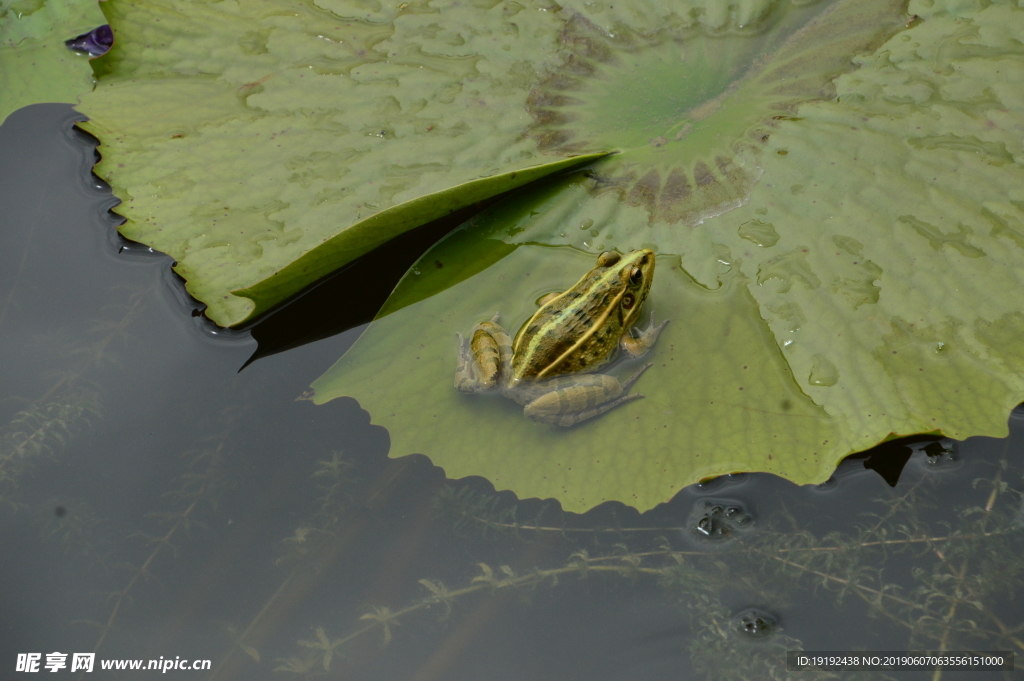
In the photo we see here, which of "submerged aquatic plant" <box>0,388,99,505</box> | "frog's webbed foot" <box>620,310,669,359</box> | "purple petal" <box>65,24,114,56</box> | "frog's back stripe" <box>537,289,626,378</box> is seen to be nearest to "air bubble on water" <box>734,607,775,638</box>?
"frog's webbed foot" <box>620,310,669,359</box>

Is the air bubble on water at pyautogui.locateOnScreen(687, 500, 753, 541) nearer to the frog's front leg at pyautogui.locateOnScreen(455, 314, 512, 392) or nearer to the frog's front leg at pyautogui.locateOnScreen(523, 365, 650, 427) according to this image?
the frog's front leg at pyautogui.locateOnScreen(523, 365, 650, 427)

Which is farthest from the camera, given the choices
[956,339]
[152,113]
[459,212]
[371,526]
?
[152,113]

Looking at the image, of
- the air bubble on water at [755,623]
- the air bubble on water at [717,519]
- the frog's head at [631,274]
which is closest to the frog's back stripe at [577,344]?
the frog's head at [631,274]

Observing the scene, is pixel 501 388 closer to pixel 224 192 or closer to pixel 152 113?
pixel 224 192

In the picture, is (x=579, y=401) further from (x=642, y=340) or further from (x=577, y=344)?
(x=642, y=340)

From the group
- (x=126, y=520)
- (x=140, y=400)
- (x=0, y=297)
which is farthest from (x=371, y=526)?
(x=0, y=297)

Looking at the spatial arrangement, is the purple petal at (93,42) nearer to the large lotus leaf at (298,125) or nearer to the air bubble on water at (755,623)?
the large lotus leaf at (298,125)
